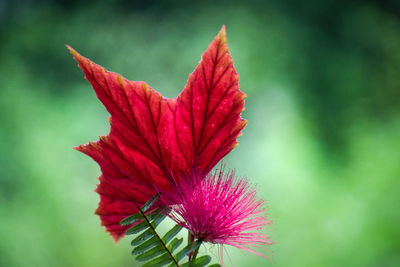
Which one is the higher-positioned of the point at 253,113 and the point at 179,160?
the point at 253,113

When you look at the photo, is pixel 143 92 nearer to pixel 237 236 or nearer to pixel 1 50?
pixel 237 236

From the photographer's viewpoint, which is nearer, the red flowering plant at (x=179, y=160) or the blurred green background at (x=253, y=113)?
the red flowering plant at (x=179, y=160)

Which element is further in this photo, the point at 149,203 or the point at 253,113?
the point at 253,113

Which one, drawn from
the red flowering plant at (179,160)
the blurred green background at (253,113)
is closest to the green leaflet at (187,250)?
the red flowering plant at (179,160)

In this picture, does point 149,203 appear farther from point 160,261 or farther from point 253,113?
point 253,113

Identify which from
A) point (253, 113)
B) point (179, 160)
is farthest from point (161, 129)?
point (253, 113)

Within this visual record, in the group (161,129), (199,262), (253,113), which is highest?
(253,113)

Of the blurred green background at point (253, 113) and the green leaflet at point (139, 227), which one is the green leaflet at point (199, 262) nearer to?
the green leaflet at point (139, 227)

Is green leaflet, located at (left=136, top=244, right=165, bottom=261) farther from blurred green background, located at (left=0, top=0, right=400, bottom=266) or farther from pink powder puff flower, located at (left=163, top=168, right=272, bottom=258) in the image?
blurred green background, located at (left=0, top=0, right=400, bottom=266)
